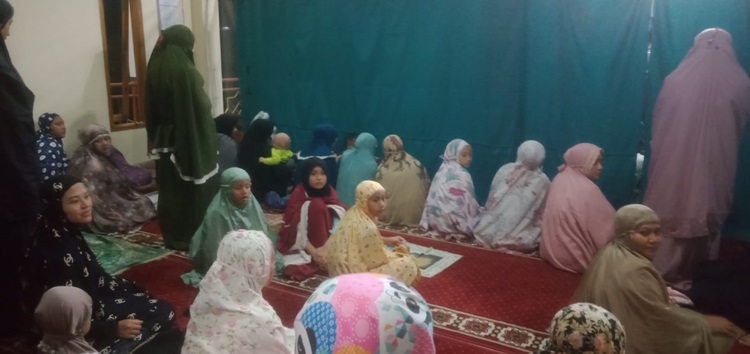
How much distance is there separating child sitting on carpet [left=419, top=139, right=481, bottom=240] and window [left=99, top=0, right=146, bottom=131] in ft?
9.27

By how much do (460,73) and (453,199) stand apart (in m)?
Answer: 1.20

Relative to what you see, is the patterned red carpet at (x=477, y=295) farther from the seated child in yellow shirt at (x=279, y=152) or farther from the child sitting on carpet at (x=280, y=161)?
the seated child in yellow shirt at (x=279, y=152)

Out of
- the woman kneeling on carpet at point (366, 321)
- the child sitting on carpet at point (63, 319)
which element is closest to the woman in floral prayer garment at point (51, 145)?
the child sitting on carpet at point (63, 319)

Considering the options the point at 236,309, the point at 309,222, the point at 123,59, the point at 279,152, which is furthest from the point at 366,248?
the point at 123,59

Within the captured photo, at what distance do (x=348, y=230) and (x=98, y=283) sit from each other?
4.10 feet

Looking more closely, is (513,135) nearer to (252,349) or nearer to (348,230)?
(348,230)

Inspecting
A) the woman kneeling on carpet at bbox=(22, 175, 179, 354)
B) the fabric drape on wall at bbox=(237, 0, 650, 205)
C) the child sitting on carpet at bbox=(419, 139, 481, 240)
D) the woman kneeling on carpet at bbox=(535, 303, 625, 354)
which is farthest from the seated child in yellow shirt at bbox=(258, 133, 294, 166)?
the woman kneeling on carpet at bbox=(535, 303, 625, 354)

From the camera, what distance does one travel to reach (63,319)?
82.2 inches

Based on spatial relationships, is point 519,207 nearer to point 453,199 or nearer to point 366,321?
point 453,199

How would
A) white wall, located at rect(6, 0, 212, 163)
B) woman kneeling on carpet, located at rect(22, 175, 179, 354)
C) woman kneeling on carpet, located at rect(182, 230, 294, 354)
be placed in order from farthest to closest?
white wall, located at rect(6, 0, 212, 163)
woman kneeling on carpet, located at rect(22, 175, 179, 354)
woman kneeling on carpet, located at rect(182, 230, 294, 354)

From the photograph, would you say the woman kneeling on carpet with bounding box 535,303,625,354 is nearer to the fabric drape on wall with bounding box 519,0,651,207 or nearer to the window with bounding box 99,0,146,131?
the fabric drape on wall with bounding box 519,0,651,207

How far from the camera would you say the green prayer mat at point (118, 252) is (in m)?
3.90

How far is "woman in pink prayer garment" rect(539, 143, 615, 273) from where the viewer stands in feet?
12.7

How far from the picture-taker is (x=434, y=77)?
17.0 ft
